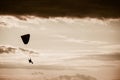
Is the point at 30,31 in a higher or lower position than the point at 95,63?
higher

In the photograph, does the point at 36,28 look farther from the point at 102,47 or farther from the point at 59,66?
the point at 102,47

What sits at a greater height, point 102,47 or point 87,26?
point 87,26

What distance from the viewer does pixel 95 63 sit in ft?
17.2

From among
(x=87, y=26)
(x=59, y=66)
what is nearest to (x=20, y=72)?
(x=59, y=66)

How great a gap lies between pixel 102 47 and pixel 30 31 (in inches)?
52.8

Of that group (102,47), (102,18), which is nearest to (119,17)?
(102,18)

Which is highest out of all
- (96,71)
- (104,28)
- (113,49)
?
(104,28)

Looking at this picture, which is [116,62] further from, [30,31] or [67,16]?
[30,31]

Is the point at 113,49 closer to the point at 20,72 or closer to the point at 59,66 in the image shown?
the point at 59,66

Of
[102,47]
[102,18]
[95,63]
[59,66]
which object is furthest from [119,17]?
[59,66]

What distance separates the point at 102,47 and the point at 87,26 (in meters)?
0.47

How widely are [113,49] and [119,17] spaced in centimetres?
59

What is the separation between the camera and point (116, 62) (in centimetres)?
518

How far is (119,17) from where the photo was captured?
5199 mm
